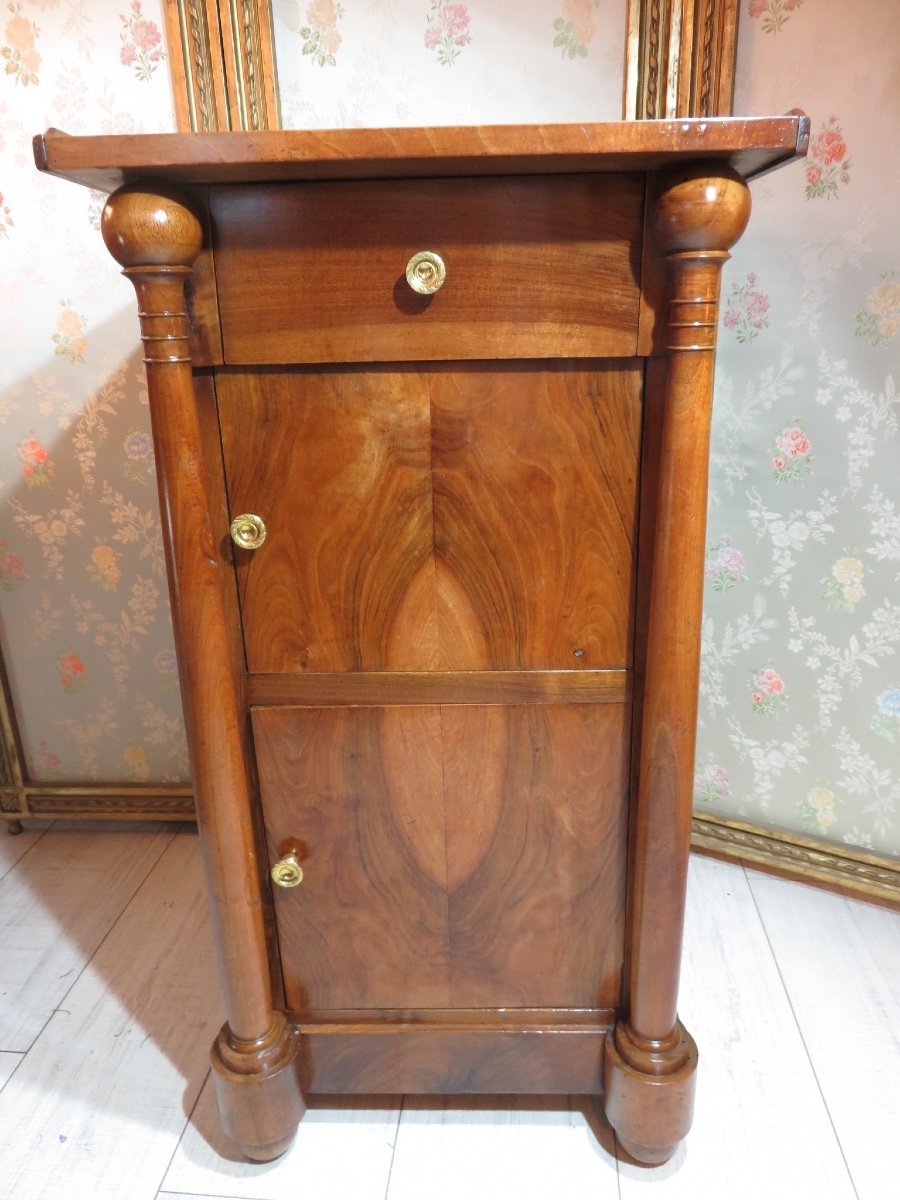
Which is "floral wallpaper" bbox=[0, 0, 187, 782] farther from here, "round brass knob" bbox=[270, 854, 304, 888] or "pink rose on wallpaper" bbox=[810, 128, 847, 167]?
"pink rose on wallpaper" bbox=[810, 128, 847, 167]

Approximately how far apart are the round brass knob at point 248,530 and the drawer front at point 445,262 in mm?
154

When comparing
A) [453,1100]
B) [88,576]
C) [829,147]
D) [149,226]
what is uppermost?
[829,147]

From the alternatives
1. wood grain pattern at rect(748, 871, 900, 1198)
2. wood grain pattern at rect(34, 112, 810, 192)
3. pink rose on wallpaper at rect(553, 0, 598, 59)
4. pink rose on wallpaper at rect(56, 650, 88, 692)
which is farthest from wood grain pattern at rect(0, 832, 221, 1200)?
pink rose on wallpaper at rect(553, 0, 598, 59)

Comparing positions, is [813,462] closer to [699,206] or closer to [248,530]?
[699,206]

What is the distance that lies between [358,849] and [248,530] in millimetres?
389

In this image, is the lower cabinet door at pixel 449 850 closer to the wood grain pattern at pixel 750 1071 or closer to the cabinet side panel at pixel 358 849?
the cabinet side panel at pixel 358 849

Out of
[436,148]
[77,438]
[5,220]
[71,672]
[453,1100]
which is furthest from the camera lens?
[71,672]

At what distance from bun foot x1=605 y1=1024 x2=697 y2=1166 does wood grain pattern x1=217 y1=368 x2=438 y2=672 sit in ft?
1.74

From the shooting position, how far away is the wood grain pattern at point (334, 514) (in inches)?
35.5

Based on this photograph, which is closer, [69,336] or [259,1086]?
[259,1086]

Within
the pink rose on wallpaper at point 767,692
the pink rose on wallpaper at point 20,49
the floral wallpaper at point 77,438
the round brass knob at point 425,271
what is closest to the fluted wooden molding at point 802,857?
the pink rose on wallpaper at point 767,692

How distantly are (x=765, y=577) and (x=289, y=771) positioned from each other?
865 mm

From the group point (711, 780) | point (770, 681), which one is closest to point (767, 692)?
point (770, 681)

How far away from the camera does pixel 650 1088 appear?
1.07 metres
